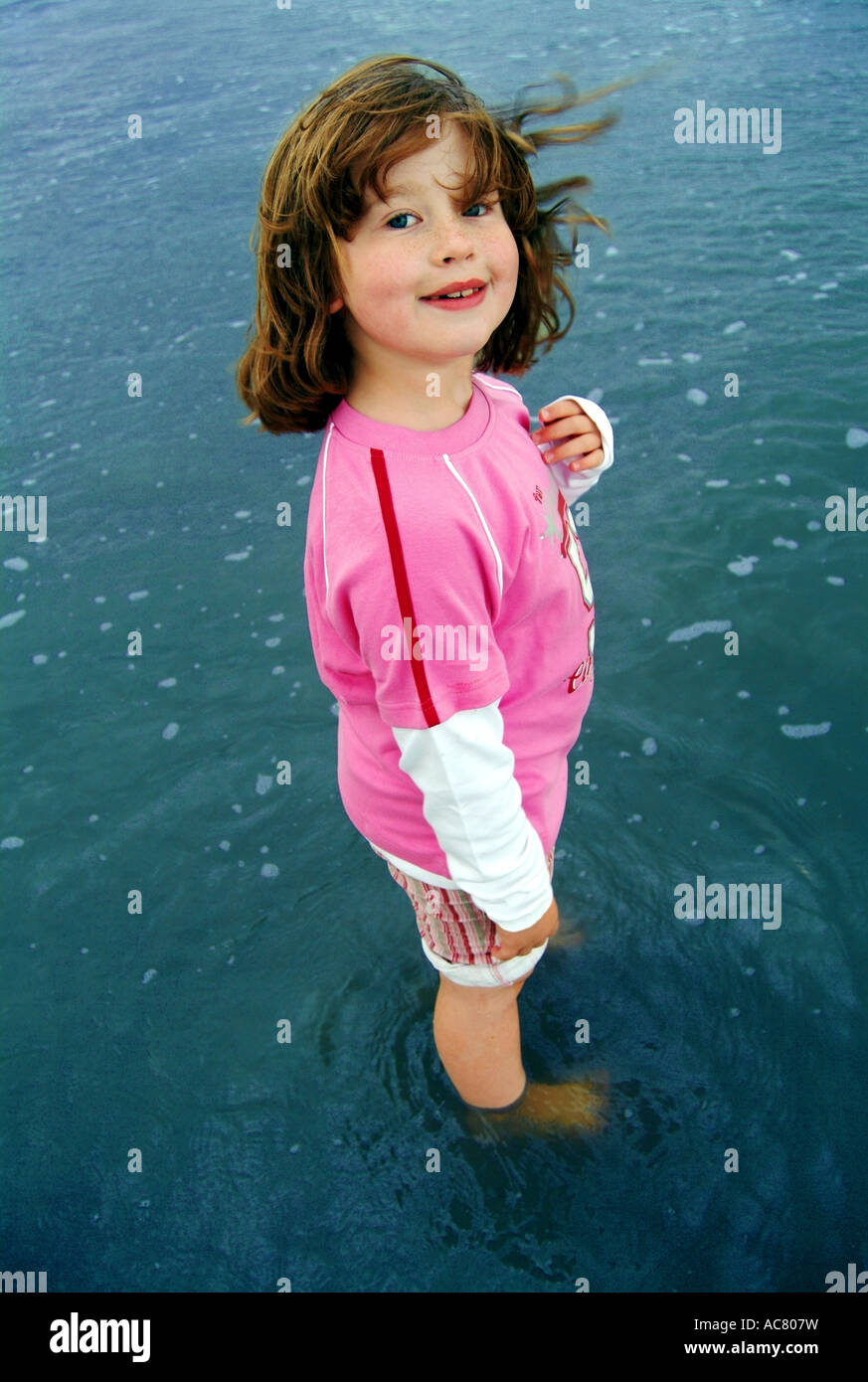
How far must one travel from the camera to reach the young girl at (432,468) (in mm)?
1300

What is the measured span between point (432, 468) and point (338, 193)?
34cm

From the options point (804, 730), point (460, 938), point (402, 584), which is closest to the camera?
point (402, 584)

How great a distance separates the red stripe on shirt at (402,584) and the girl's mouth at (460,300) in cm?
23

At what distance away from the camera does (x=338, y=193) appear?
1312 mm

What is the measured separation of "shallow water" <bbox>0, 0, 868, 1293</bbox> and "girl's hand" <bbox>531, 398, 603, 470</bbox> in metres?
1.12

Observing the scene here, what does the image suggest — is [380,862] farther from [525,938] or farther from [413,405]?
[413,405]

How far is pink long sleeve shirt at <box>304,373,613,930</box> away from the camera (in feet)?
4.25

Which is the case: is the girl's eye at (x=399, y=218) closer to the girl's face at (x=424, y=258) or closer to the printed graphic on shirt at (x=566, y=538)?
the girl's face at (x=424, y=258)

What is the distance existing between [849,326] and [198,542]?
2355mm

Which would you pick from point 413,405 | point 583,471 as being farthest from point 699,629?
point 413,405

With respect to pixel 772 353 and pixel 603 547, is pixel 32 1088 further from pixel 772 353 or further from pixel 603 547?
pixel 772 353

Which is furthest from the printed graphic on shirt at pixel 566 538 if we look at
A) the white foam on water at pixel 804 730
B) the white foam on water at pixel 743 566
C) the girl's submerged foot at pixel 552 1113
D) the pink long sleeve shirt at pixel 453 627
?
the white foam on water at pixel 743 566

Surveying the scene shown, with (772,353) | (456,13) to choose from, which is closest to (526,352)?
(772,353)
